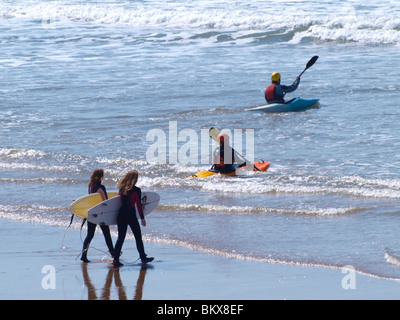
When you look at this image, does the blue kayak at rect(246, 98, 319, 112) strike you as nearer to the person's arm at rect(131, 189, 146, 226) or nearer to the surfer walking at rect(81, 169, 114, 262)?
the surfer walking at rect(81, 169, 114, 262)

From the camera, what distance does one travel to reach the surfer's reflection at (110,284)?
654 cm

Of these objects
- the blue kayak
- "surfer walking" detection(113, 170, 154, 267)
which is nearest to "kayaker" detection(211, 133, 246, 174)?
"surfer walking" detection(113, 170, 154, 267)

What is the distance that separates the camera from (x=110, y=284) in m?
6.96

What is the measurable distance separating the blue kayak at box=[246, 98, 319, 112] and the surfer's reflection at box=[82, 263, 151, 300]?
34.3ft

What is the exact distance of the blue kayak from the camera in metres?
17.3

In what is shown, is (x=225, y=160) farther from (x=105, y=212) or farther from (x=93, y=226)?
(x=105, y=212)

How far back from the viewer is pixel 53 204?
426 inches

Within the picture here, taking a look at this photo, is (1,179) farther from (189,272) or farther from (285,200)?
(189,272)

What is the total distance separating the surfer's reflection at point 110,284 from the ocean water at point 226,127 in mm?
1369

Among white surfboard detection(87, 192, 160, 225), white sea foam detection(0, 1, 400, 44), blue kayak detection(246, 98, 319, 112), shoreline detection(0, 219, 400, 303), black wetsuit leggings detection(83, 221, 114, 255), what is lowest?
shoreline detection(0, 219, 400, 303)

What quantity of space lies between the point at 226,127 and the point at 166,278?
363 inches

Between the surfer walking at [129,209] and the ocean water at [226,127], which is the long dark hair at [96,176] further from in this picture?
the ocean water at [226,127]

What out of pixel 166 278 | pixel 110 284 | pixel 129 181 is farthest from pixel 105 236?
pixel 166 278

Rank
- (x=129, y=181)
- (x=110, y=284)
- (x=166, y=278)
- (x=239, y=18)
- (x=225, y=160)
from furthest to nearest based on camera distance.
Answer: (x=239, y=18)
(x=225, y=160)
(x=129, y=181)
(x=166, y=278)
(x=110, y=284)
